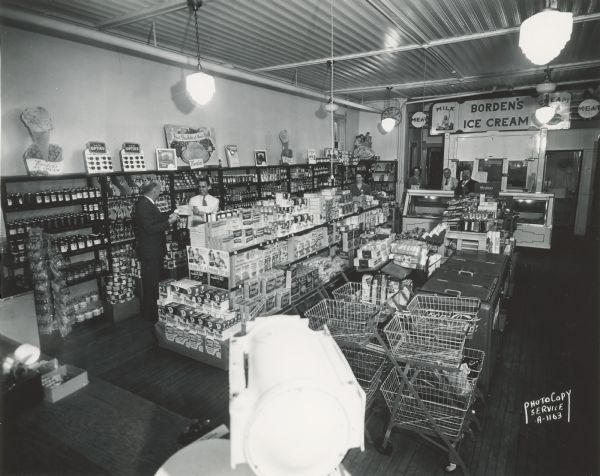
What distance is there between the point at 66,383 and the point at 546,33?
5.02m

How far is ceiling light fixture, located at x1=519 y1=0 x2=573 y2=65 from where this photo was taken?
2867mm

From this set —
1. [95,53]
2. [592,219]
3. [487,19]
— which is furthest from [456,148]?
[95,53]

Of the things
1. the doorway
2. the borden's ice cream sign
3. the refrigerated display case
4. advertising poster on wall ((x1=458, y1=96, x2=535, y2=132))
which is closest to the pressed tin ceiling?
the borden's ice cream sign

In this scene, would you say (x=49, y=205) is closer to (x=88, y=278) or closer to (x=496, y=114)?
(x=88, y=278)

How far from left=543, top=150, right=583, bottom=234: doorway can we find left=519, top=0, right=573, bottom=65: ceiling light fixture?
485 inches

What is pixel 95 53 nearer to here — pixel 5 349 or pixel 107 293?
pixel 107 293

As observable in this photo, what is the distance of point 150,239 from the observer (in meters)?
6.20

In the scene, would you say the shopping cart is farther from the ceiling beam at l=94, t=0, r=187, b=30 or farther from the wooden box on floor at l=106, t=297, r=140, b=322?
the ceiling beam at l=94, t=0, r=187, b=30

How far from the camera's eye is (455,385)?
139 inches

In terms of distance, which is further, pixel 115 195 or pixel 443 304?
pixel 115 195

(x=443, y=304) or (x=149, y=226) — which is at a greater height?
(x=149, y=226)

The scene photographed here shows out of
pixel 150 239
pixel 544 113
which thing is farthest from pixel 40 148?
pixel 544 113

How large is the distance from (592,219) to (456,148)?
186 inches

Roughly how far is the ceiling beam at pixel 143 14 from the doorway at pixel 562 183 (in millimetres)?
12923
